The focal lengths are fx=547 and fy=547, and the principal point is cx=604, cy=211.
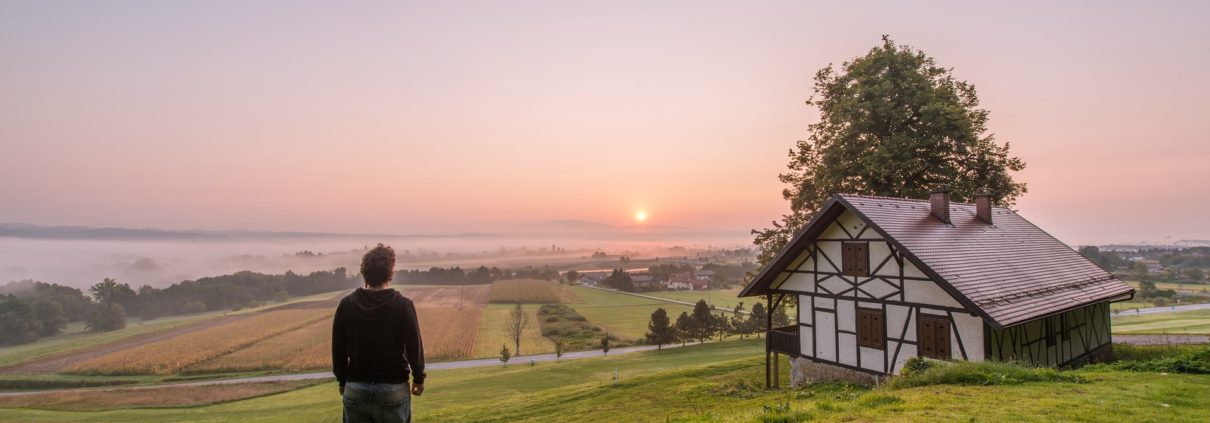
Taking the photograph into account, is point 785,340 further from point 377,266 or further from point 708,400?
point 377,266

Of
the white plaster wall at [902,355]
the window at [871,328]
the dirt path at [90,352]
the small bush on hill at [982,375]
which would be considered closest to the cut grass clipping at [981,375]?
the small bush on hill at [982,375]

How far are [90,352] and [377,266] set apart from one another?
99262 mm

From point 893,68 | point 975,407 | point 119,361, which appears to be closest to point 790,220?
point 893,68

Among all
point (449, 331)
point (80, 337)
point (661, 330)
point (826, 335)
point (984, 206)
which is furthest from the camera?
point (80, 337)

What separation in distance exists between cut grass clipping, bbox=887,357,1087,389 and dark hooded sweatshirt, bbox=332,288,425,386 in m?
10.8

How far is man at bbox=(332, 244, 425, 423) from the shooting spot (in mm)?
4617

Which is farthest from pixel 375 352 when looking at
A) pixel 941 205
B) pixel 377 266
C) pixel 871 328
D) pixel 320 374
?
pixel 320 374

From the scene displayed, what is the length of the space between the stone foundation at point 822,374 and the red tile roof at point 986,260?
297cm

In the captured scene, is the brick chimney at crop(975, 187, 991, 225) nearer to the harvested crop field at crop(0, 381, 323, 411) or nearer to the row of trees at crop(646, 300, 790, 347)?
the row of trees at crop(646, 300, 790, 347)

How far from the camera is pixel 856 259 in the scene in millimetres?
17906

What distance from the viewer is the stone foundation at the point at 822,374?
57.6 ft

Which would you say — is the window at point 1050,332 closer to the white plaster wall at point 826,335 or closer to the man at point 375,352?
the white plaster wall at point 826,335

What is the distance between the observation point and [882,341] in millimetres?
17031

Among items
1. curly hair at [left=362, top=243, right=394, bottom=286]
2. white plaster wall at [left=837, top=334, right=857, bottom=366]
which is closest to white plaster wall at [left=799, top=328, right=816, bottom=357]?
white plaster wall at [left=837, top=334, right=857, bottom=366]
